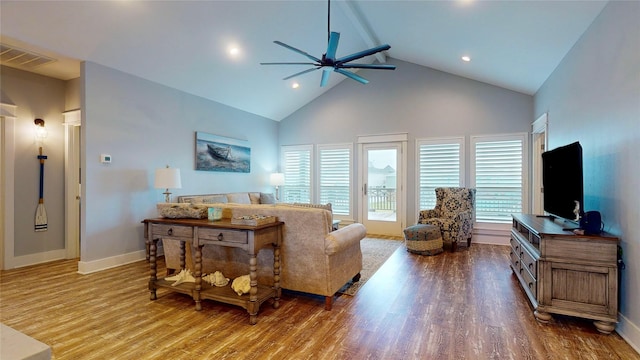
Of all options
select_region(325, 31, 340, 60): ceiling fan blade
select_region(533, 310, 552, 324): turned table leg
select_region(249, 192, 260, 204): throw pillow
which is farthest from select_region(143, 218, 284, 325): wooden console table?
select_region(249, 192, 260, 204): throw pillow

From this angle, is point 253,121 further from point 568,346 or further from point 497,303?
point 568,346

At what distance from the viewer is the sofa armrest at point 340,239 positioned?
293 cm

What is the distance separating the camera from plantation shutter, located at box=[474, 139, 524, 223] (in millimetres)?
5879

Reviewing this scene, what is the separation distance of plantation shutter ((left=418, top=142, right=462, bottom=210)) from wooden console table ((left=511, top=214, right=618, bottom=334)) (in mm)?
3672

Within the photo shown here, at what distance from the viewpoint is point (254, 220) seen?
2818 mm

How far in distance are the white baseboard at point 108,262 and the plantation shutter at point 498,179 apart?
6.00 m

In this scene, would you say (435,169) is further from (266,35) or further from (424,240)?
(266,35)

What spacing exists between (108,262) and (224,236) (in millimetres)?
2668

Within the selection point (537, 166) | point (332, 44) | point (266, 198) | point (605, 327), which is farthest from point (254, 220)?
point (537, 166)

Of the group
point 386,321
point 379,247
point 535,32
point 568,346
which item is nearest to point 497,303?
point 568,346

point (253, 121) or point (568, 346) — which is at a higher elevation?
point (253, 121)

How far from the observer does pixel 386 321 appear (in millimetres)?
2775

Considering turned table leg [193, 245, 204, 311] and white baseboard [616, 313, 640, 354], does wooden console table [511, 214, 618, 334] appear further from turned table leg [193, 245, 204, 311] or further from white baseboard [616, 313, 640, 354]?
turned table leg [193, 245, 204, 311]

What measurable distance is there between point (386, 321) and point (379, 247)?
9.80ft
